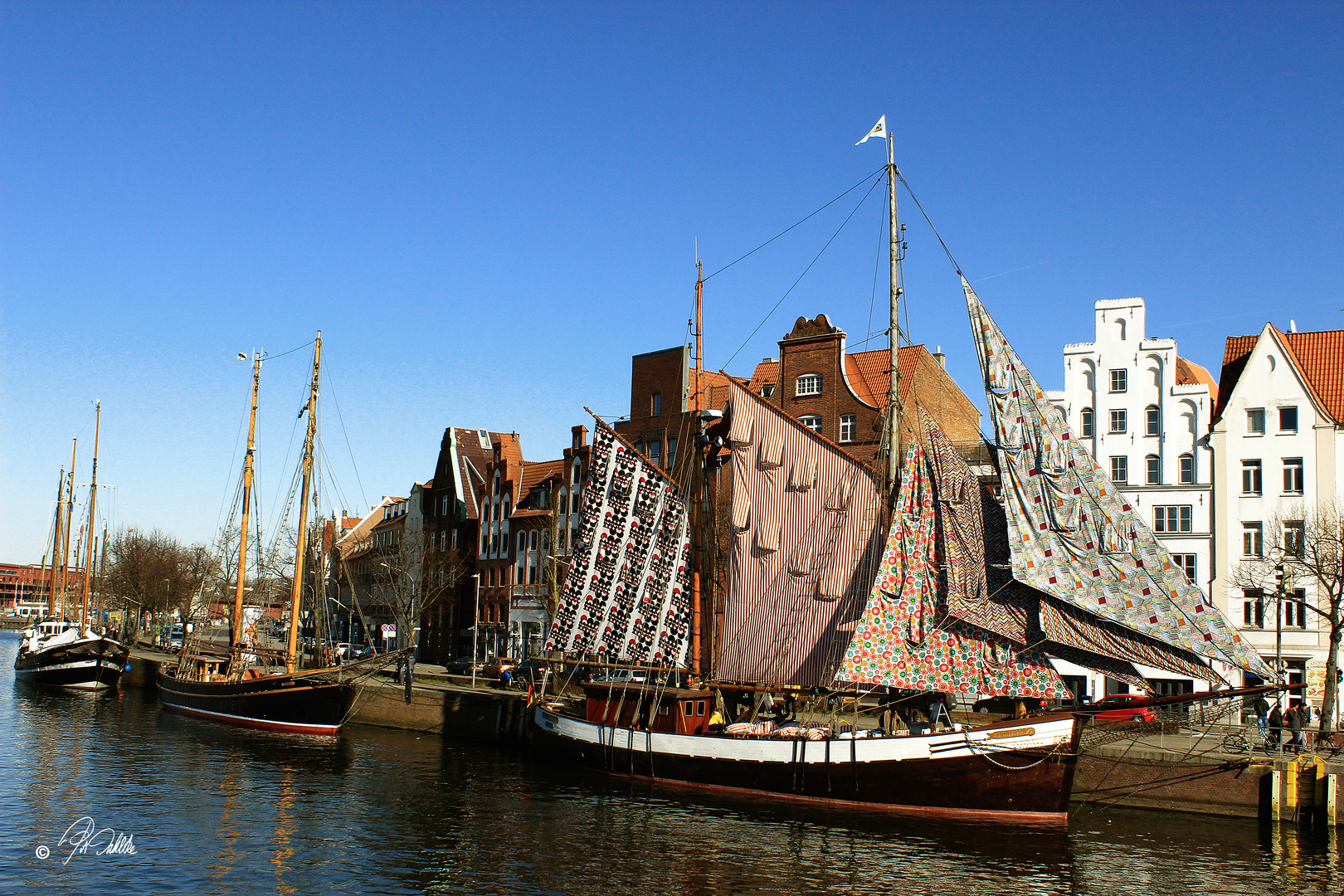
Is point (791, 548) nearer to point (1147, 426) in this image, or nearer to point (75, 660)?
point (1147, 426)

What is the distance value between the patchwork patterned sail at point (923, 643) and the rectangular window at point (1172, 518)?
2187cm

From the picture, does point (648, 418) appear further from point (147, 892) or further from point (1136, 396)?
point (147, 892)

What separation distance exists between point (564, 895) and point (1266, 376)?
41243mm

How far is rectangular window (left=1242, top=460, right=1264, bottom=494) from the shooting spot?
49.6 m

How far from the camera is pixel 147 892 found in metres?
21.9

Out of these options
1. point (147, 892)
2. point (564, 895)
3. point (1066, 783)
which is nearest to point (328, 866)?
point (147, 892)

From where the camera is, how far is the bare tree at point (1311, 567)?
4066 cm

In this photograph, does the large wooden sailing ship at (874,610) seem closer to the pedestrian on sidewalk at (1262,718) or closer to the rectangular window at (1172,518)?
the pedestrian on sidewalk at (1262,718)

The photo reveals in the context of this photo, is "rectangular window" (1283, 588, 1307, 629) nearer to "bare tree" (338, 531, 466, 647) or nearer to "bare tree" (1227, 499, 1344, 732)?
"bare tree" (1227, 499, 1344, 732)

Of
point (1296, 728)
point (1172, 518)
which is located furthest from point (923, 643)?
point (1172, 518)

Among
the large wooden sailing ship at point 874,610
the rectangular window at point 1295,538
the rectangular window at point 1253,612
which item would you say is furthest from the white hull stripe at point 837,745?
the rectangular window at point 1253,612

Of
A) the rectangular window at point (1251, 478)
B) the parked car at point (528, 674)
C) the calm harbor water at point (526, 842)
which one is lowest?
the calm harbor water at point (526, 842)

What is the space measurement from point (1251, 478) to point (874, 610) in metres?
25.9

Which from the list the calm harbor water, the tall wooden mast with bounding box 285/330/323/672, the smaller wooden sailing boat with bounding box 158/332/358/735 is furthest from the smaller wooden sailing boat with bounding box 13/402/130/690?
the calm harbor water
